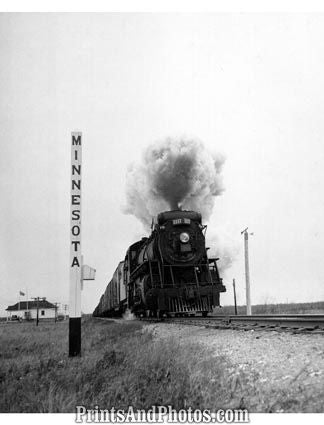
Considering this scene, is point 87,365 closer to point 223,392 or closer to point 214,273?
point 223,392

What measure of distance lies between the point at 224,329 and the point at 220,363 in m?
4.70

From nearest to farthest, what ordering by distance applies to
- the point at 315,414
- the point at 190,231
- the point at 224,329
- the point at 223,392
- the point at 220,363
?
1. the point at 315,414
2. the point at 223,392
3. the point at 220,363
4. the point at 224,329
5. the point at 190,231

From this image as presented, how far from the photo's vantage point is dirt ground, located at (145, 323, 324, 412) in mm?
3604

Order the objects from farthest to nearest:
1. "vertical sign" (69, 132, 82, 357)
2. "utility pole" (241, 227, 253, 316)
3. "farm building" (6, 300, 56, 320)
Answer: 1. "farm building" (6, 300, 56, 320)
2. "utility pole" (241, 227, 253, 316)
3. "vertical sign" (69, 132, 82, 357)

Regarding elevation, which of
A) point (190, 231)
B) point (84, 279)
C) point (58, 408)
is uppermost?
point (190, 231)

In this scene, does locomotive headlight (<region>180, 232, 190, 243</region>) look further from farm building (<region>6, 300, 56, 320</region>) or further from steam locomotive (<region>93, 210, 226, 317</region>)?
farm building (<region>6, 300, 56, 320</region>)

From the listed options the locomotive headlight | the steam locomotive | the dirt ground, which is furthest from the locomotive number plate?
the dirt ground

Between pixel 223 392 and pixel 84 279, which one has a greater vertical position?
pixel 84 279

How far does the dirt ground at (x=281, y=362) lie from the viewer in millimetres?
3604

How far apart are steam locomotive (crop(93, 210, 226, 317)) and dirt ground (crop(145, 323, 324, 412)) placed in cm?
690

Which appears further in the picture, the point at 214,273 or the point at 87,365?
the point at 214,273

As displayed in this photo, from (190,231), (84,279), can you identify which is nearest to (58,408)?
(84,279)

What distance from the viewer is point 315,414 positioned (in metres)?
3.19

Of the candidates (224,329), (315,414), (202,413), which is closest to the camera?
(315,414)
